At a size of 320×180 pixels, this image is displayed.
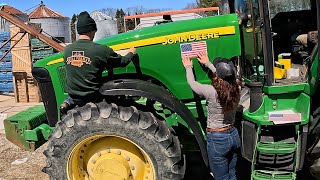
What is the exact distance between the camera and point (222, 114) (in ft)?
12.8

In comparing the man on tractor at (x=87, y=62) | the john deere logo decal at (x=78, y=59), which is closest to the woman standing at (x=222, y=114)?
→ the man on tractor at (x=87, y=62)

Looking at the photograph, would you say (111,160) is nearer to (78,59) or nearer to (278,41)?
(78,59)

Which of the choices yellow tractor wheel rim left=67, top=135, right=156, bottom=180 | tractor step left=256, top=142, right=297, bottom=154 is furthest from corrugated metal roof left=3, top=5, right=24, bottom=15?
tractor step left=256, top=142, right=297, bottom=154

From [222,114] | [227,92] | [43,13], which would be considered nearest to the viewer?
[227,92]

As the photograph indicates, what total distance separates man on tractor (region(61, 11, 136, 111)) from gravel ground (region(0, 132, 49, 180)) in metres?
2.00

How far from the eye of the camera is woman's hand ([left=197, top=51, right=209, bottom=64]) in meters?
4.31

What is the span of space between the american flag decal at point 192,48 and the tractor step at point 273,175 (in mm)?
1354

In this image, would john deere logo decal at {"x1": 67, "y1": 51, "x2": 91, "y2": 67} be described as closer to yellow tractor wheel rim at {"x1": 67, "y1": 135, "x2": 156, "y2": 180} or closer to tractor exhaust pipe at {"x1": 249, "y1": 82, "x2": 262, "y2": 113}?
yellow tractor wheel rim at {"x1": 67, "y1": 135, "x2": 156, "y2": 180}

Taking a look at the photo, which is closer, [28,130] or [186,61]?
[186,61]

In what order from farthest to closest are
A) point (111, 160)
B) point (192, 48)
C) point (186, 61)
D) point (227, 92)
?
point (192, 48)
point (186, 61)
point (111, 160)
point (227, 92)

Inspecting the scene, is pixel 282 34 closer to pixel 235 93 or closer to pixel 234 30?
pixel 234 30

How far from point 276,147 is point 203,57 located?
116 centimetres

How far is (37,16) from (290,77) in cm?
2257

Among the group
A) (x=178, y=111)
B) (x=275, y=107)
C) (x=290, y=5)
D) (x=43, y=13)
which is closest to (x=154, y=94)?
(x=178, y=111)
